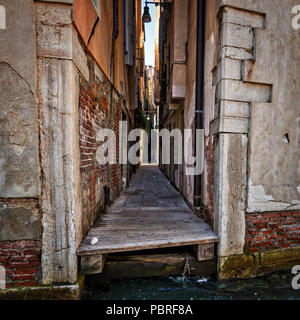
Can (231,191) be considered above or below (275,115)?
below

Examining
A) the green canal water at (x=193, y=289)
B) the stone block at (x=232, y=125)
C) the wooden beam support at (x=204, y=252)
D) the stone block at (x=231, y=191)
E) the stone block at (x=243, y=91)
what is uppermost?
the stone block at (x=243, y=91)

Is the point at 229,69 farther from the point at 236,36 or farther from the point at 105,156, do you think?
the point at 105,156

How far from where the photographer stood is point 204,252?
96.7 inches

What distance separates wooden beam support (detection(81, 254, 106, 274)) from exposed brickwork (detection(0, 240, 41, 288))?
0.49m

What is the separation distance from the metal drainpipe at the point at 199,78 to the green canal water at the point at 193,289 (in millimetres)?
1222

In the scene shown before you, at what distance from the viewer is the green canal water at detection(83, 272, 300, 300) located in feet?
7.11

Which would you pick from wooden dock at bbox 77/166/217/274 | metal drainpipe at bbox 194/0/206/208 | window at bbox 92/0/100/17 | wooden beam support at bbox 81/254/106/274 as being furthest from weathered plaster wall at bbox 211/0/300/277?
window at bbox 92/0/100/17

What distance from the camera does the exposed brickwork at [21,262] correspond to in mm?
1947

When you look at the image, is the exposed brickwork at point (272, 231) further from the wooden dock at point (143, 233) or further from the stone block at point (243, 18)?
the stone block at point (243, 18)

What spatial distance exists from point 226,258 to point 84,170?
7.83ft

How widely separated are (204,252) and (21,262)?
7.57ft

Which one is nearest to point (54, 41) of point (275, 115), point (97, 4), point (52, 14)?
point (52, 14)

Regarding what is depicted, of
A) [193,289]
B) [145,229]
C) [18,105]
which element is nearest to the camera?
[18,105]

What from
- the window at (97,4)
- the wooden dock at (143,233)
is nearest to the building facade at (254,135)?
the wooden dock at (143,233)
